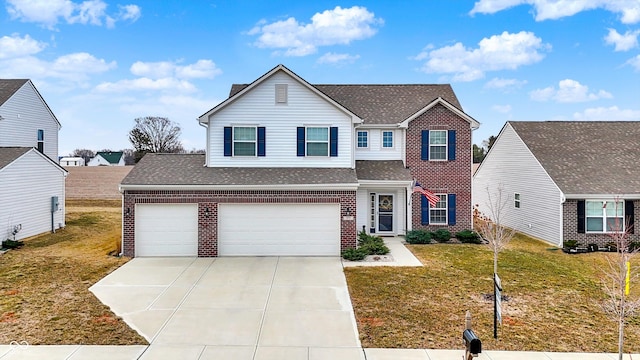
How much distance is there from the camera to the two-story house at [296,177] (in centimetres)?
1464

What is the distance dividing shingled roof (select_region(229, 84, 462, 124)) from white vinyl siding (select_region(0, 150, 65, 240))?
33.9 ft

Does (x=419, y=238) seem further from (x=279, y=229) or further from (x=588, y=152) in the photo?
(x=588, y=152)

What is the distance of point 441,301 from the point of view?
9.92m

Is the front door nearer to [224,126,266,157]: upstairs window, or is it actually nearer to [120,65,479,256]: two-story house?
[120,65,479,256]: two-story house

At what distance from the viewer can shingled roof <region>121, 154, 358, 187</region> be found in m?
14.7

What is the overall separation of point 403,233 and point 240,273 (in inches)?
357

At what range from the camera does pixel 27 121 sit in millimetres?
22359

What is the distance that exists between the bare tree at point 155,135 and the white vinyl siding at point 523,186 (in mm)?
49710

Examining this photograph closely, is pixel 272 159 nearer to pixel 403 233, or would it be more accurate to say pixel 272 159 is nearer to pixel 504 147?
pixel 403 233

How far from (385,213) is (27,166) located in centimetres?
1752

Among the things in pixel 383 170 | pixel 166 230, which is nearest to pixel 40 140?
pixel 166 230

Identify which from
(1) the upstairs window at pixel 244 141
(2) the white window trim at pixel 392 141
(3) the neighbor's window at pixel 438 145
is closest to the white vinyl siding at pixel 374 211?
(2) the white window trim at pixel 392 141

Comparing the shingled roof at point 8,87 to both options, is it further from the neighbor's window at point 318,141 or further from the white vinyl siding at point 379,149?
the white vinyl siding at point 379,149

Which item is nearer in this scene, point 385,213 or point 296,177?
point 296,177
